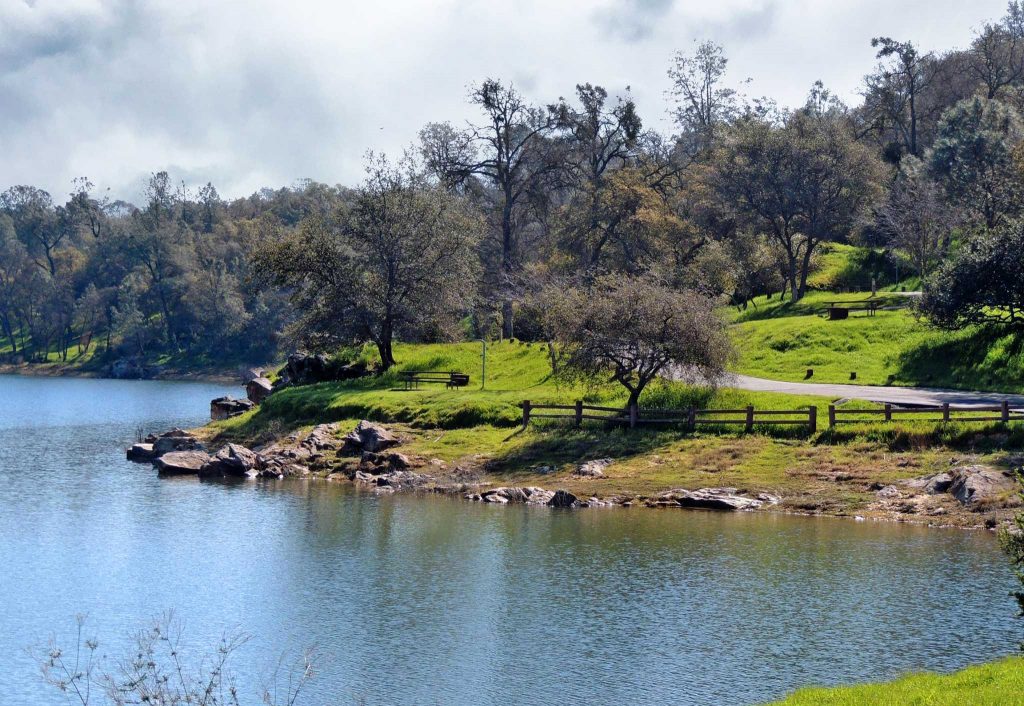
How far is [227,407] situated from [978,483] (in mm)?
57046

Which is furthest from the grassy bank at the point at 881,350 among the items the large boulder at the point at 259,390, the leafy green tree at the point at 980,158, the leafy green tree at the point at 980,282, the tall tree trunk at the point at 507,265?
the large boulder at the point at 259,390

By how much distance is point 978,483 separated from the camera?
48.2 m

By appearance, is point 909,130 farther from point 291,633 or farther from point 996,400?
point 291,633

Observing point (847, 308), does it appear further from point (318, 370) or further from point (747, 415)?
point (318, 370)

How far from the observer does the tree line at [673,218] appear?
6769cm

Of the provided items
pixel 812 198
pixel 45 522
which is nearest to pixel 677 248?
pixel 812 198

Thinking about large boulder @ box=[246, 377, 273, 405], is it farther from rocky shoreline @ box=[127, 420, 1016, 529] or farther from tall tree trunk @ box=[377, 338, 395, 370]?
rocky shoreline @ box=[127, 420, 1016, 529]

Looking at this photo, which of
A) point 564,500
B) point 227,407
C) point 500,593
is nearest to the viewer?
point 500,593

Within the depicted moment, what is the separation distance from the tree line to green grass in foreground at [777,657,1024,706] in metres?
36.5

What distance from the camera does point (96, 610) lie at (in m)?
34.8

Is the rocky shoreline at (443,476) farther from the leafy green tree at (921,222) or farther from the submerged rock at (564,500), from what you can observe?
the leafy green tree at (921,222)

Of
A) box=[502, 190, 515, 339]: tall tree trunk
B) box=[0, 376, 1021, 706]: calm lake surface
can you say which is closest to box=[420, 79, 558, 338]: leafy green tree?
box=[502, 190, 515, 339]: tall tree trunk

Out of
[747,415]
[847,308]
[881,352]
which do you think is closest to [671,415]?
[747,415]

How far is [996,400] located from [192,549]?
41080 millimetres
